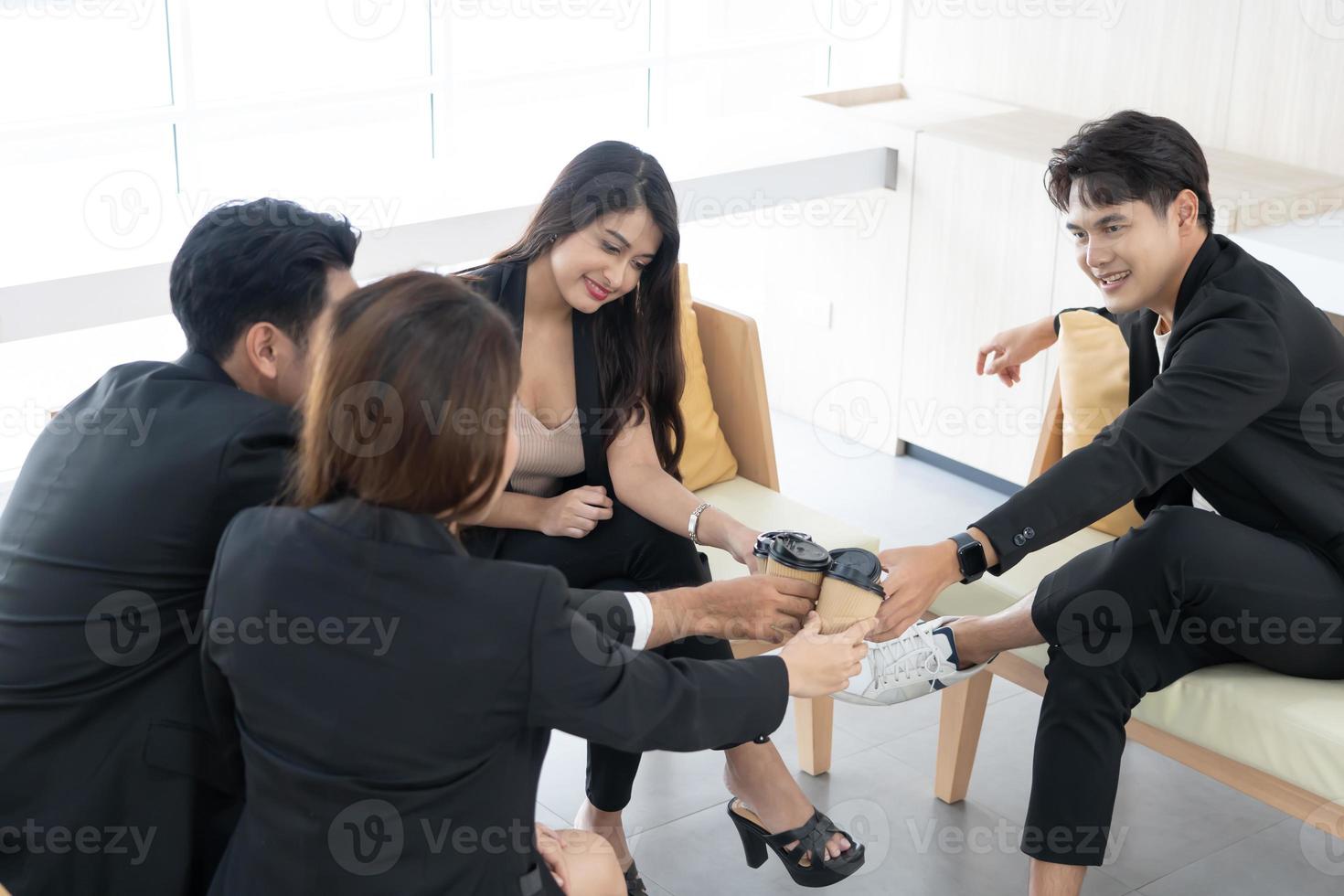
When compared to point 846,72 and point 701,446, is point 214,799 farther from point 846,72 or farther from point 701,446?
point 846,72

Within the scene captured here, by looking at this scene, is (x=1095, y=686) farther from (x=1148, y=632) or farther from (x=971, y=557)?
(x=971, y=557)

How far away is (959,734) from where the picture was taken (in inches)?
104

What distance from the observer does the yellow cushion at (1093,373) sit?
271 cm

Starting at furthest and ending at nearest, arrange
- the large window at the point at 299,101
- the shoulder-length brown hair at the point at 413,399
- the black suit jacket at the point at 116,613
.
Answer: the large window at the point at 299,101 < the black suit jacket at the point at 116,613 < the shoulder-length brown hair at the point at 413,399

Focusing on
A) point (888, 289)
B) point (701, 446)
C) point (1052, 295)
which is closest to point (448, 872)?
point (701, 446)

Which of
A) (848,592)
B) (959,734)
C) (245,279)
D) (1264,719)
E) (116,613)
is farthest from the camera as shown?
(959,734)

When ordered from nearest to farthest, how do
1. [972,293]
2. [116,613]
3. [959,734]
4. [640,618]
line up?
1. [116,613]
2. [640,618]
3. [959,734]
4. [972,293]

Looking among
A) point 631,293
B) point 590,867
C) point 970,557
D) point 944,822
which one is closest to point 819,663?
point 590,867

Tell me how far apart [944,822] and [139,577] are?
159 cm

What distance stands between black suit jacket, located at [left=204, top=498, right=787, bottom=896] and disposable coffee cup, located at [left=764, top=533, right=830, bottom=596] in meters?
0.60

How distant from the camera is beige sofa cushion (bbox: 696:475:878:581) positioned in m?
2.75

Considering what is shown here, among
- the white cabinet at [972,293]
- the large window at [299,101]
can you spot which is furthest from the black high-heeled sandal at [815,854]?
the white cabinet at [972,293]

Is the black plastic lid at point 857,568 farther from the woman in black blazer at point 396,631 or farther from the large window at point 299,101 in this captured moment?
the large window at point 299,101

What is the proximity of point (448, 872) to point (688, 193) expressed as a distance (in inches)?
104
